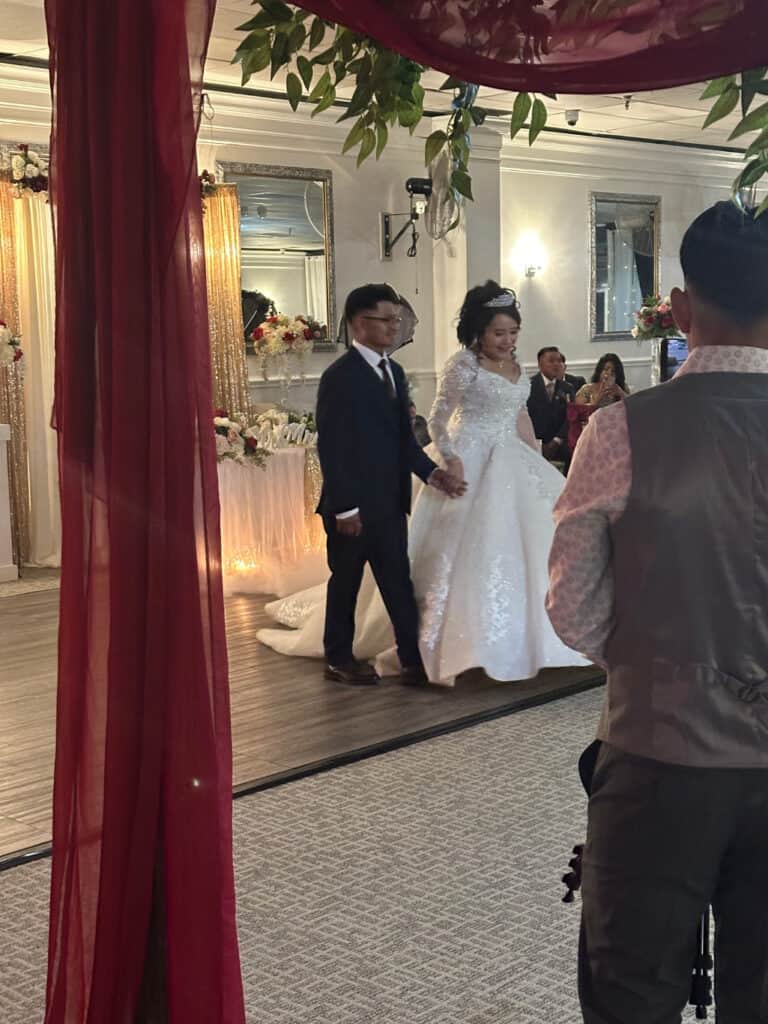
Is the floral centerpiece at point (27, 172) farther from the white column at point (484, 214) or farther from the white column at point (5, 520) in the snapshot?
the white column at point (484, 214)

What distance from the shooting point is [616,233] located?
14.6 metres

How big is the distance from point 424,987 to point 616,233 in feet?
40.8

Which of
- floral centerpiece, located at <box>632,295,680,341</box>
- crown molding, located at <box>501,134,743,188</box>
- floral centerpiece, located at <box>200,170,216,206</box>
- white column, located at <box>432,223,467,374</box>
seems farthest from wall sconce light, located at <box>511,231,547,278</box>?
floral centerpiece, located at <box>200,170,216,206</box>

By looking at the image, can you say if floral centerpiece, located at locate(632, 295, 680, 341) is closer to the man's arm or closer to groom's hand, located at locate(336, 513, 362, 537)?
groom's hand, located at locate(336, 513, 362, 537)

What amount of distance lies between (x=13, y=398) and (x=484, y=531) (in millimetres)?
4442

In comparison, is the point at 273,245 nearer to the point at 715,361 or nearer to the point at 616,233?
the point at 616,233

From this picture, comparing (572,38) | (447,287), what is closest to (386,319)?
(572,38)

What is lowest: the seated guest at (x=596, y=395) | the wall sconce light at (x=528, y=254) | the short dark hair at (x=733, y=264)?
the seated guest at (x=596, y=395)

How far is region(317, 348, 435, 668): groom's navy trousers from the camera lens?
5.63 m

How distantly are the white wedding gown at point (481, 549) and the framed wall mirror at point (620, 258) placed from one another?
8.43 meters

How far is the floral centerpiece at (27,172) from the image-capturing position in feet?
28.7

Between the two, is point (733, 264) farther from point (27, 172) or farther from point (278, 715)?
point (27, 172)

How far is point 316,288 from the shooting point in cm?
1125

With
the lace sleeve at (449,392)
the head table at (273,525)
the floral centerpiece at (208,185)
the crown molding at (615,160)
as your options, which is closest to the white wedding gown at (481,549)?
the lace sleeve at (449,392)
